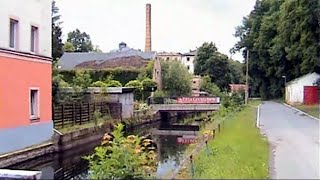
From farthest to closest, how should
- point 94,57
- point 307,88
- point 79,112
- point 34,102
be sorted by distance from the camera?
point 94,57
point 307,88
point 79,112
point 34,102

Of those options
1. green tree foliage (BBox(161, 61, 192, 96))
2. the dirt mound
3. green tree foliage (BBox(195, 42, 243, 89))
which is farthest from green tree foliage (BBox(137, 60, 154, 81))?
green tree foliage (BBox(195, 42, 243, 89))

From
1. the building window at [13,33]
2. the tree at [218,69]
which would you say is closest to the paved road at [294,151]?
the building window at [13,33]

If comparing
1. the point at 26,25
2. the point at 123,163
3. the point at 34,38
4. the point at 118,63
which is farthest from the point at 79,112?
the point at 118,63

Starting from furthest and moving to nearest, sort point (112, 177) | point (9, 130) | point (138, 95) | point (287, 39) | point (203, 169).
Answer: point (138, 95) < point (287, 39) < point (9, 130) < point (203, 169) < point (112, 177)

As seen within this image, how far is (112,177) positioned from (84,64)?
58.1 metres

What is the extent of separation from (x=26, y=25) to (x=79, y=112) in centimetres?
1085

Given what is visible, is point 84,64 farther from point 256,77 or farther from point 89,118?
point 89,118

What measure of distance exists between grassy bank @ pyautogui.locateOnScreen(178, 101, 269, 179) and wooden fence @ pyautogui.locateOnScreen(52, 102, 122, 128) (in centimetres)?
1223

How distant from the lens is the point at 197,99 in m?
51.8

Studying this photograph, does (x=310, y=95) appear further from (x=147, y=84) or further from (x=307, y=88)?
(x=147, y=84)

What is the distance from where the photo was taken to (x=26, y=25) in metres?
24.3

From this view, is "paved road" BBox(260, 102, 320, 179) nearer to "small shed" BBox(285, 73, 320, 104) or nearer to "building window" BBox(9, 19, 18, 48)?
"building window" BBox(9, 19, 18, 48)

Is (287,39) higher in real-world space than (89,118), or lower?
higher

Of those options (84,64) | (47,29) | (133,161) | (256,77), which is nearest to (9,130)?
(47,29)
